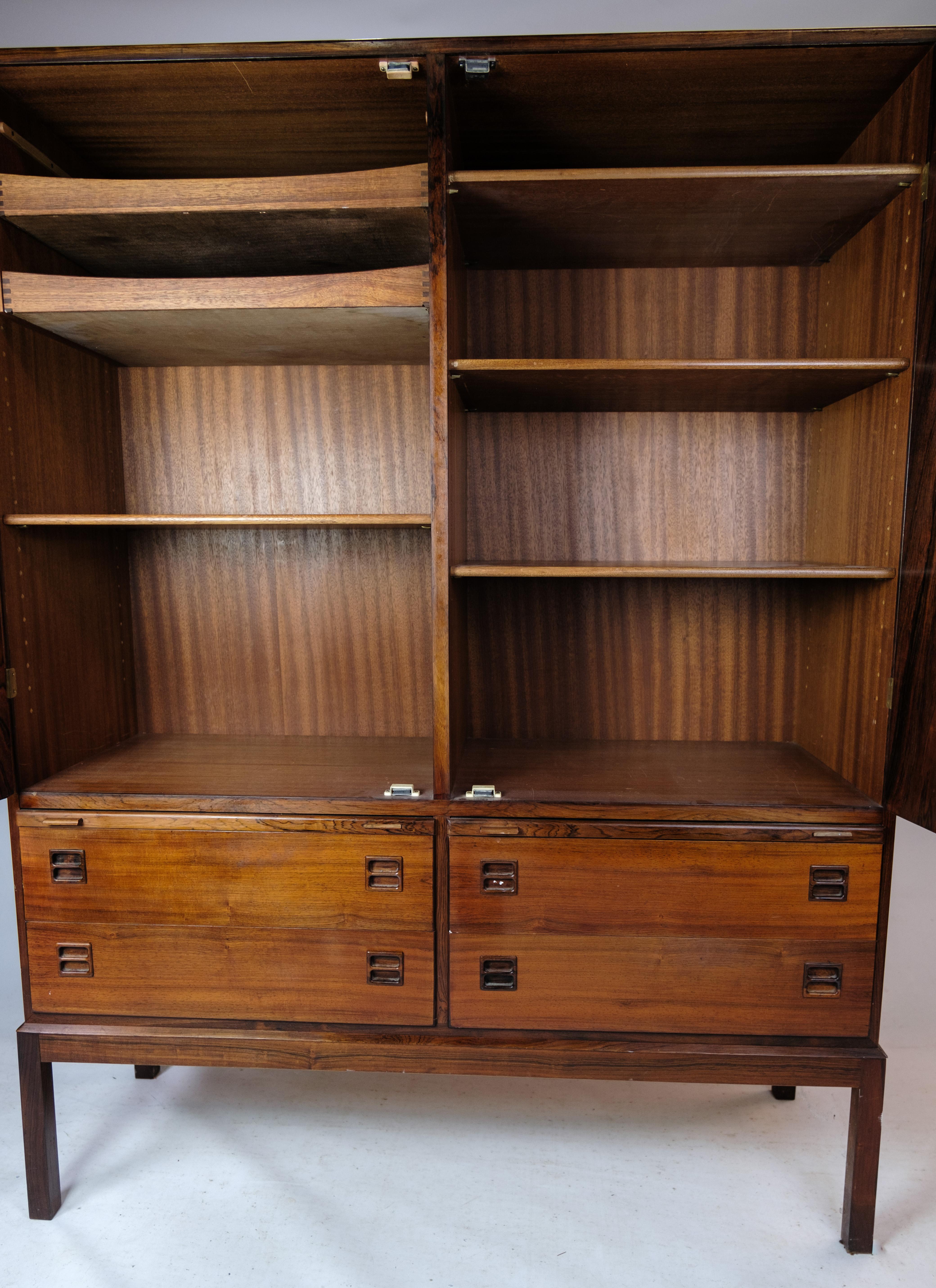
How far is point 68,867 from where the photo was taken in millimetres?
1721

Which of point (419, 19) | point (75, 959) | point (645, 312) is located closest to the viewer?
point (75, 959)

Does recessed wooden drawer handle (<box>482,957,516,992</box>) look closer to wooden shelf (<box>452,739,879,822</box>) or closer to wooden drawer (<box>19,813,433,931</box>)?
wooden drawer (<box>19,813,433,931</box>)

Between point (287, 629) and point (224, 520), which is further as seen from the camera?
point (287, 629)

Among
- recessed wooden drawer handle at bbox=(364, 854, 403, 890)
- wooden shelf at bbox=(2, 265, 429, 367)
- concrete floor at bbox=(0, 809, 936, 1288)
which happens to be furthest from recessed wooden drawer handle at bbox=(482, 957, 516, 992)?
wooden shelf at bbox=(2, 265, 429, 367)

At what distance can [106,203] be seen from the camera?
1613mm

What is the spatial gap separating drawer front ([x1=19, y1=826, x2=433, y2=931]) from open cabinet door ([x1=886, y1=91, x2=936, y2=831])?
3.20 feet

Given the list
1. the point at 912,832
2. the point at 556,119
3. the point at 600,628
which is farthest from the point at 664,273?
the point at 912,832

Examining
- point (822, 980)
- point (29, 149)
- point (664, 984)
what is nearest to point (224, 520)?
point (29, 149)

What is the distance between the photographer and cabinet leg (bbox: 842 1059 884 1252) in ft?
5.39

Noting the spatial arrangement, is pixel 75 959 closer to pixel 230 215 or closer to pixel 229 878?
pixel 229 878

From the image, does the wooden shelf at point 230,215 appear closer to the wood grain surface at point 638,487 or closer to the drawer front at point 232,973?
the wood grain surface at point 638,487

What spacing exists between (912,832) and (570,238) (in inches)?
93.5

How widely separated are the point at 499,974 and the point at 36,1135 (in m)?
1.10

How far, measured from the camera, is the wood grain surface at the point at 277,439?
2129 mm
